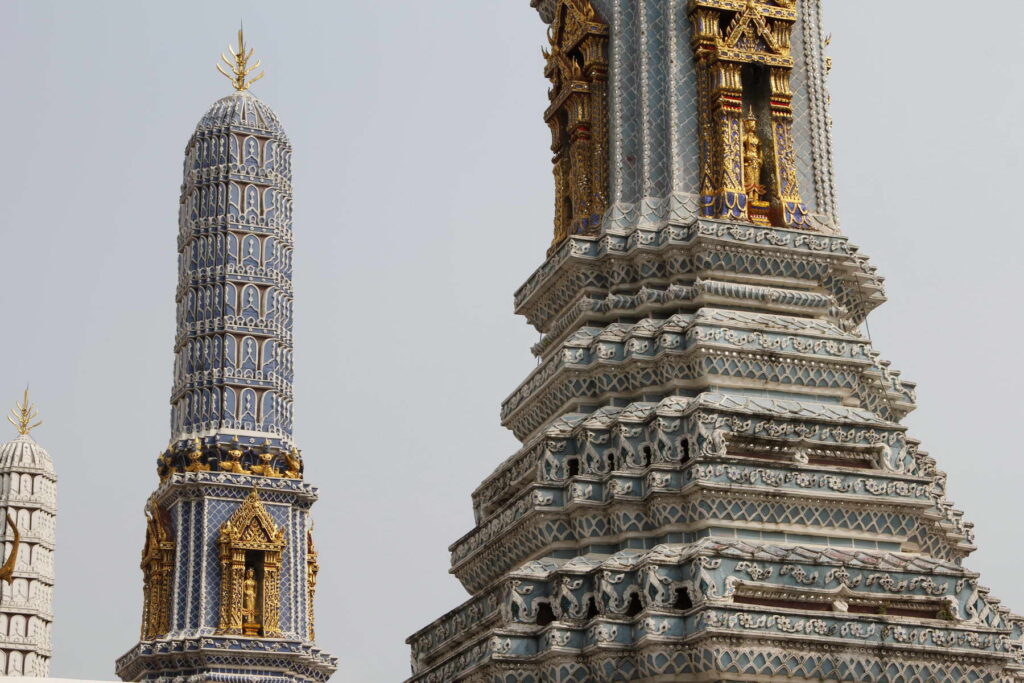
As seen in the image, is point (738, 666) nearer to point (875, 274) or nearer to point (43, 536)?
point (875, 274)

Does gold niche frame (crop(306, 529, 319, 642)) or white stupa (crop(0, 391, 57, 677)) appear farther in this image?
white stupa (crop(0, 391, 57, 677))

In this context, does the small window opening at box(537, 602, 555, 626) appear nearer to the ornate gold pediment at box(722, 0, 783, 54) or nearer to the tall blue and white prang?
the ornate gold pediment at box(722, 0, 783, 54)

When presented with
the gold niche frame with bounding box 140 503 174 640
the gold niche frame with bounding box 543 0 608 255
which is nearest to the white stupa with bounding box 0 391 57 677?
the gold niche frame with bounding box 140 503 174 640

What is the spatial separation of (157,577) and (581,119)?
2367cm

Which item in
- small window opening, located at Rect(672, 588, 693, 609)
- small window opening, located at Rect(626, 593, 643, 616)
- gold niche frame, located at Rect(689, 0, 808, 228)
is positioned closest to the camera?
small window opening, located at Rect(672, 588, 693, 609)

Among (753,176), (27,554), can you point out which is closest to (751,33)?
(753,176)

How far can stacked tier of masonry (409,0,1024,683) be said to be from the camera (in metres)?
20.7

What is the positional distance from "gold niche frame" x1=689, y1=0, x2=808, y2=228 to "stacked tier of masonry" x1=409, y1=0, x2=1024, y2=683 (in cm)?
6

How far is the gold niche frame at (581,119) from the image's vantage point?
2566 centimetres

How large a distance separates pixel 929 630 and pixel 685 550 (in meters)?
2.91

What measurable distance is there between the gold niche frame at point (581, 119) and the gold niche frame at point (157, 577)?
22.2m

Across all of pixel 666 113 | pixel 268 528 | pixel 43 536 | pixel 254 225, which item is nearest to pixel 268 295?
pixel 254 225

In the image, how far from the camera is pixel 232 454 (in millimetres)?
45906

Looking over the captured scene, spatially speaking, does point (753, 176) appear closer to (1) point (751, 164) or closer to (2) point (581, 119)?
(1) point (751, 164)
